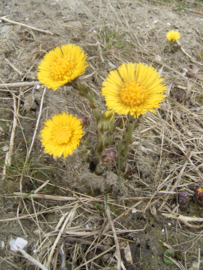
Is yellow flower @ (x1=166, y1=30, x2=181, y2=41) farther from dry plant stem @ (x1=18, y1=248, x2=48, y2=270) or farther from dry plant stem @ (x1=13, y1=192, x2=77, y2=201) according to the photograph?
dry plant stem @ (x1=18, y1=248, x2=48, y2=270)

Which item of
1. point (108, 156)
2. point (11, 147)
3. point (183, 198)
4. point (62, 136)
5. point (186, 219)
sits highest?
point (62, 136)

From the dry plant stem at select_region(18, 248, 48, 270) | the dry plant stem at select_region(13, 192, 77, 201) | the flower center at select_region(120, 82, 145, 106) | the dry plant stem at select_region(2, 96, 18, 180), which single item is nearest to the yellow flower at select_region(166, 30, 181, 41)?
the flower center at select_region(120, 82, 145, 106)

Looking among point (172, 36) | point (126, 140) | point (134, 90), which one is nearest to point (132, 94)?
point (134, 90)

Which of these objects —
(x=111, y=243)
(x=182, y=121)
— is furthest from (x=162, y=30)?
(x=111, y=243)

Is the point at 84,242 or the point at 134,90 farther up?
the point at 134,90

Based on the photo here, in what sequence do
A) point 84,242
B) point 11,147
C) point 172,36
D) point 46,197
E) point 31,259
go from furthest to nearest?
point 172,36
point 11,147
point 46,197
point 84,242
point 31,259

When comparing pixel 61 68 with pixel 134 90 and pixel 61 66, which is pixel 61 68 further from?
pixel 134 90

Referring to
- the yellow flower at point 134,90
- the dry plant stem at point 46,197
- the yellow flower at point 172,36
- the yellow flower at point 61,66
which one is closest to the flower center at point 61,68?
the yellow flower at point 61,66

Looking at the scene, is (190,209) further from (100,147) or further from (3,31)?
(3,31)
